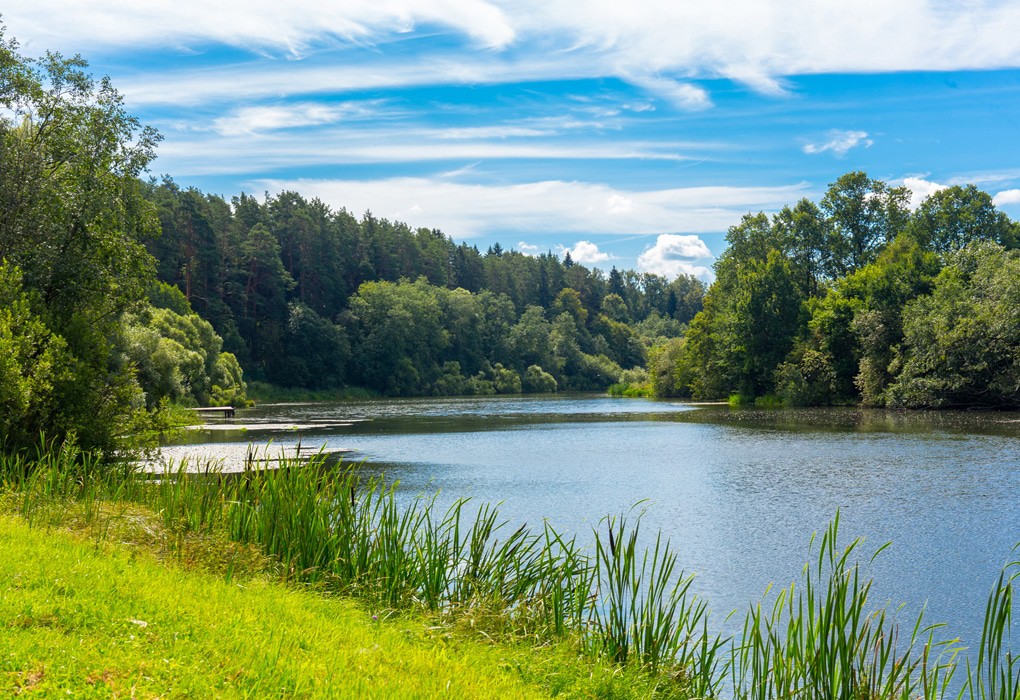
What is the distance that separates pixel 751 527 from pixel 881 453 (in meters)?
15.2

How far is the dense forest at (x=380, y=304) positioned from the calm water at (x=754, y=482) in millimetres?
6341

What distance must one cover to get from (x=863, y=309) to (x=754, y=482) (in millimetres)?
44120

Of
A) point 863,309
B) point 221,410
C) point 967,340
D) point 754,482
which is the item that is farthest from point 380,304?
point 754,482

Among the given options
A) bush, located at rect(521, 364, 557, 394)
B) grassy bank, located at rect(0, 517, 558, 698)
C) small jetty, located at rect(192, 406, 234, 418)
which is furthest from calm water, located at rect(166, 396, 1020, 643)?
bush, located at rect(521, 364, 557, 394)

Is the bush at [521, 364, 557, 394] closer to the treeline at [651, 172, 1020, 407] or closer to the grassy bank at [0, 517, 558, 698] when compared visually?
the treeline at [651, 172, 1020, 407]

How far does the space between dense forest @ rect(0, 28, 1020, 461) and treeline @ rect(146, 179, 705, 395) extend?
304 millimetres

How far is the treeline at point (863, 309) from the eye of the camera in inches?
2082

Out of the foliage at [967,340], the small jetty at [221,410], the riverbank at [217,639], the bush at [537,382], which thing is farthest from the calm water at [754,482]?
the bush at [537,382]

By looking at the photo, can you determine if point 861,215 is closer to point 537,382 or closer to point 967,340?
point 967,340

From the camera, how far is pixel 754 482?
83.5ft

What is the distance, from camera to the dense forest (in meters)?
20.8

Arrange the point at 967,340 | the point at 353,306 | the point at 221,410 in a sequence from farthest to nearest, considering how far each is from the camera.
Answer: the point at 353,306 < the point at 221,410 < the point at 967,340

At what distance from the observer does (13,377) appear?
15445mm

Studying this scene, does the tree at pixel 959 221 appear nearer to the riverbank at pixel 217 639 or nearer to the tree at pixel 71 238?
the tree at pixel 71 238
